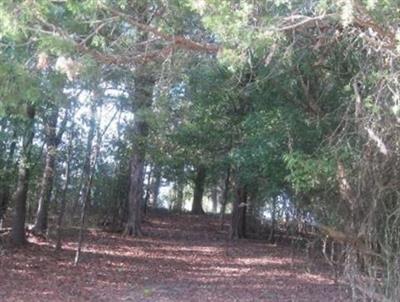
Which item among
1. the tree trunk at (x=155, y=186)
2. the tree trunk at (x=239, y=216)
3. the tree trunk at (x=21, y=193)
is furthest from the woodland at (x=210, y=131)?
the tree trunk at (x=155, y=186)

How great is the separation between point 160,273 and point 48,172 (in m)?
3.94

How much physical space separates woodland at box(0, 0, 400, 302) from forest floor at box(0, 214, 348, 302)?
6 centimetres

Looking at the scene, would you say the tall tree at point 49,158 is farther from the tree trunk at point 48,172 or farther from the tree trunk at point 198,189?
the tree trunk at point 198,189

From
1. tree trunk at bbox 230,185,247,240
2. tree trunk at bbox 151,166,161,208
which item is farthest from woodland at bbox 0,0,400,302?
tree trunk at bbox 151,166,161,208

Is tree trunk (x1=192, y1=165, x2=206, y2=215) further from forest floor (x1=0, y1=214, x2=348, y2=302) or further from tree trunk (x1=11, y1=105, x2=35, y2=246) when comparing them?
tree trunk (x1=11, y1=105, x2=35, y2=246)

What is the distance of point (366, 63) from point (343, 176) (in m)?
1.42

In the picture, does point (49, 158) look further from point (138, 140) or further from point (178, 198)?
point (178, 198)

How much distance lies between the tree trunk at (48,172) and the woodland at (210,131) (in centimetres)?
5

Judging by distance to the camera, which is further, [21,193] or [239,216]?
[239,216]

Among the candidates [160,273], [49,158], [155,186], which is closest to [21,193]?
[49,158]

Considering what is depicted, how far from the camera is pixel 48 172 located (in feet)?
44.6

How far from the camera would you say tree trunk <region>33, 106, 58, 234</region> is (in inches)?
508

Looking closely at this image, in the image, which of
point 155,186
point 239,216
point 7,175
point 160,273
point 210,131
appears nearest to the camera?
point 160,273

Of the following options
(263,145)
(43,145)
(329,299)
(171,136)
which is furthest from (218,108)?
(329,299)
